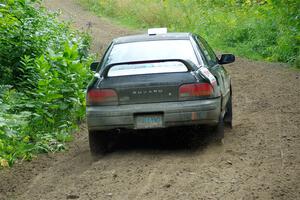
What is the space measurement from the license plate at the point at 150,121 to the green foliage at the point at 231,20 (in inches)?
405

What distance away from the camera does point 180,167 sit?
7.17 metres

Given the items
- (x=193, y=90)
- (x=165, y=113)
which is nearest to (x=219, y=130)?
(x=193, y=90)

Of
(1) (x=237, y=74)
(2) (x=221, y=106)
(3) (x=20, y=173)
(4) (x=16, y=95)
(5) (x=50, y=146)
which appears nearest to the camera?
(3) (x=20, y=173)

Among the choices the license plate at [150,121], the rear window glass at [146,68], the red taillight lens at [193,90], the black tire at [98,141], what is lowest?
the black tire at [98,141]

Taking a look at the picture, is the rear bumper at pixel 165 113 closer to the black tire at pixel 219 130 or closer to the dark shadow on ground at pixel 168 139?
the black tire at pixel 219 130

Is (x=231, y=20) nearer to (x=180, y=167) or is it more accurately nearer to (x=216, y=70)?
(x=216, y=70)

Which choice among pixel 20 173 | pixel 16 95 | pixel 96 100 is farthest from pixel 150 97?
pixel 16 95

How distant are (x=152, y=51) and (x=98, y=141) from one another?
1.50 m

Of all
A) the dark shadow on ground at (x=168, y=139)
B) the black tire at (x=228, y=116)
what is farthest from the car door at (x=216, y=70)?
the dark shadow on ground at (x=168, y=139)

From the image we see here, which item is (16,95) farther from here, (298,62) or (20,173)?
(298,62)

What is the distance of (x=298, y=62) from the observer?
17.3 meters

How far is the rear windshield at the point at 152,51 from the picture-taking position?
829 centimetres

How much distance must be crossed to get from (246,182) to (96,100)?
7.98 feet

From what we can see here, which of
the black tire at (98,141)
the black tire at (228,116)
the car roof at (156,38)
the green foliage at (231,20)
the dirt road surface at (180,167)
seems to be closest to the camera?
the dirt road surface at (180,167)
